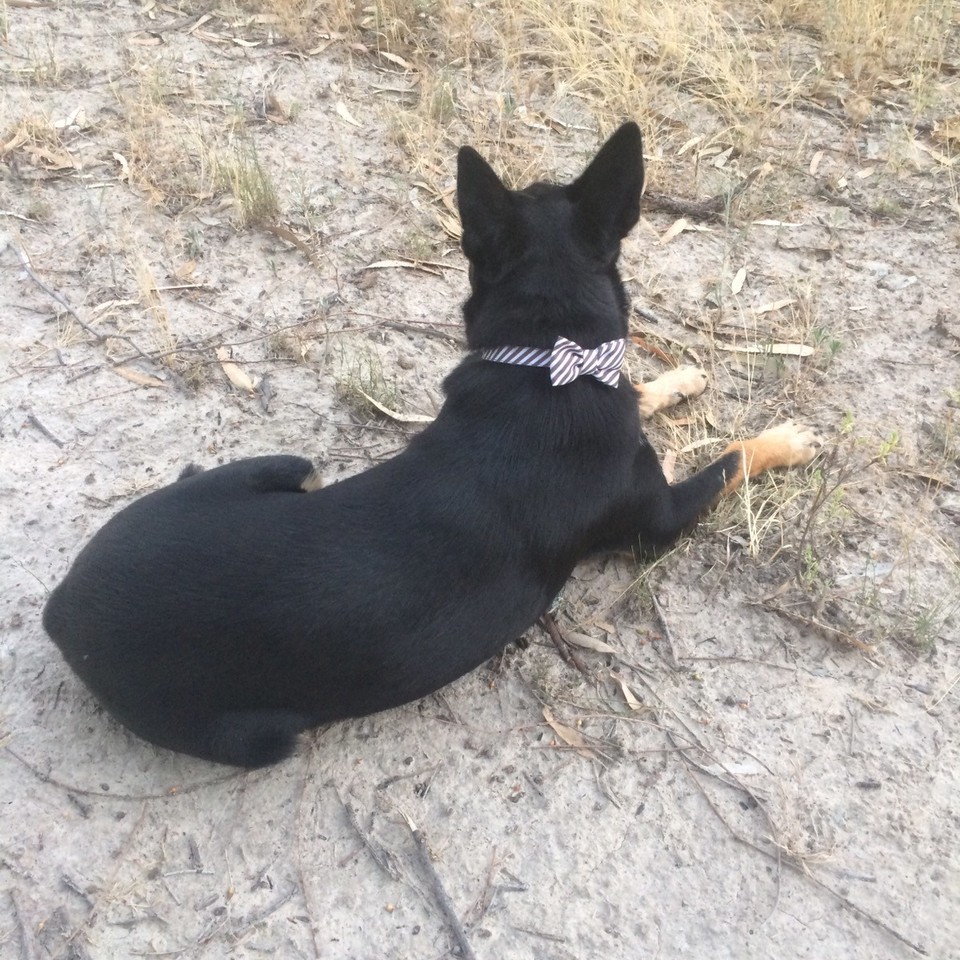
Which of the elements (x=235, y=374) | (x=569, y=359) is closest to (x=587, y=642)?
(x=569, y=359)

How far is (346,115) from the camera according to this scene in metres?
5.40

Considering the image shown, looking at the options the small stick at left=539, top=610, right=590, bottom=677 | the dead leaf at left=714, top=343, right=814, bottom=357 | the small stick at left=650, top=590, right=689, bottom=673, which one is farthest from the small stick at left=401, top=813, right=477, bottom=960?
the dead leaf at left=714, top=343, right=814, bottom=357

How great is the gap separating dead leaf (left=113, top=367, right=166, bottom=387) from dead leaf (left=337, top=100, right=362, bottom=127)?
226cm

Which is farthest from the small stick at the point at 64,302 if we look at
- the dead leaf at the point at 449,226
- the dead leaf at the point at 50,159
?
the dead leaf at the point at 449,226

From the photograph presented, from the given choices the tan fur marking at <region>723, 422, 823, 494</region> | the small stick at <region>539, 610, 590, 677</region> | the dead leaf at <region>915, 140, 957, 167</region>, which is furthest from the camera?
the dead leaf at <region>915, 140, 957, 167</region>

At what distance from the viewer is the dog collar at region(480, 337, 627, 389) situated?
102 inches

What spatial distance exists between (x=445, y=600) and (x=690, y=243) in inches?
116

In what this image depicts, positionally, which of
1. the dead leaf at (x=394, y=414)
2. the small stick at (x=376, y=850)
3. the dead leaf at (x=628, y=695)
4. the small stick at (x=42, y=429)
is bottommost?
the small stick at (x=376, y=850)

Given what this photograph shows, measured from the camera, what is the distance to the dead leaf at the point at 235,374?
12.7 feet

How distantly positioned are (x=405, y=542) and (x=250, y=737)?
63 centimetres

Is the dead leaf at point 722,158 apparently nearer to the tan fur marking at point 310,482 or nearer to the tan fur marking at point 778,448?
the tan fur marking at point 778,448

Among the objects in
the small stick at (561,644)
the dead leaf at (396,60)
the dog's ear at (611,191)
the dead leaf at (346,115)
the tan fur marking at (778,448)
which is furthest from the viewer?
the dead leaf at (396,60)

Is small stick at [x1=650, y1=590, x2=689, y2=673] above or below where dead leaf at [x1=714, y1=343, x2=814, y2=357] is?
below

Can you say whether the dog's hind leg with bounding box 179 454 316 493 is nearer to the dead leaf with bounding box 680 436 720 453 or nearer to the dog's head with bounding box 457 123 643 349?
the dog's head with bounding box 457 123 643 349
